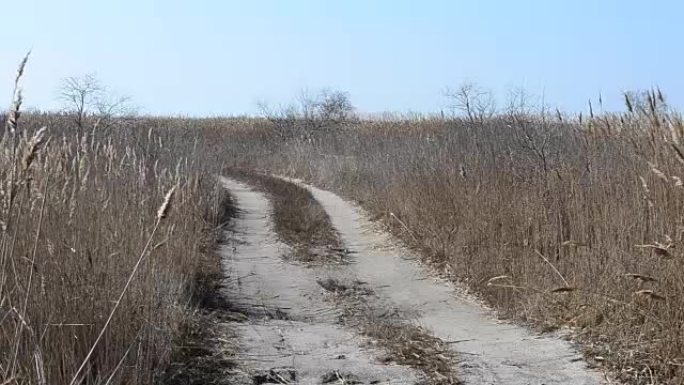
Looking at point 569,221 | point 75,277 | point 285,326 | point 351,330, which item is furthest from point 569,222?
point 75,277

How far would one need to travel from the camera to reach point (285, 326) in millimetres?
7289

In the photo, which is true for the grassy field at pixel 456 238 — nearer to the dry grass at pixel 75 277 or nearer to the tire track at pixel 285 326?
the dry grass at pixel 75 277

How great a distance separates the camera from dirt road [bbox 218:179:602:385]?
5.44 m

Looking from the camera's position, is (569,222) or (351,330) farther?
(569,222)

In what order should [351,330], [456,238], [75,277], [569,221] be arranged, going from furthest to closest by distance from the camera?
[456,238] → [569,221] → [351,330] → [75,277]

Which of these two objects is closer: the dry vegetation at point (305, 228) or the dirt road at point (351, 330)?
the dirt road at point (351, 330)

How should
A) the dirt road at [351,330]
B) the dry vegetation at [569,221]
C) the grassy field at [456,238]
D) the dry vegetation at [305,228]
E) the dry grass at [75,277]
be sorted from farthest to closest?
the dry vegetation at [305,228], the dirt road at [351,330], the dry vegetation at [569,221], the grassy field at [456,238], the dry grass at [75,277]

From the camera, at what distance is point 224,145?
35656 millimetres

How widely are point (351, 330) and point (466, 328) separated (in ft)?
3.40

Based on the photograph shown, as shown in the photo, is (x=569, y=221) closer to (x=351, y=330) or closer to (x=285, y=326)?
(x=351, y=330)

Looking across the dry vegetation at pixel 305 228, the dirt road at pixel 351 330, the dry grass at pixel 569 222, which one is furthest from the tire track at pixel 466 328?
the dry vegetation at pixel 305 228

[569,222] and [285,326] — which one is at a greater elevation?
[569,222]

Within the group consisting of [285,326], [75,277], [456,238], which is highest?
[75,277]

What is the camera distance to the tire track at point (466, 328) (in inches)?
211
